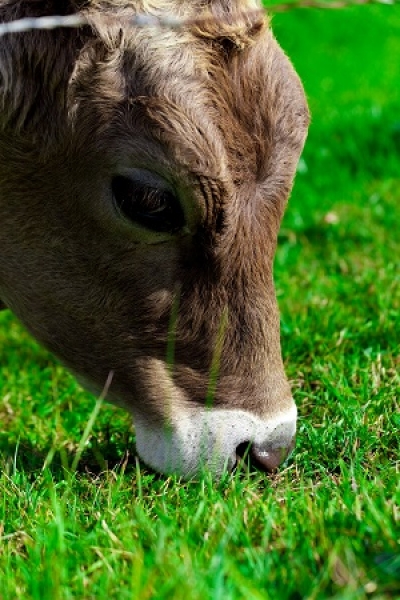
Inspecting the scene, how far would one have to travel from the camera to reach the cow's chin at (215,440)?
3266 millimetres

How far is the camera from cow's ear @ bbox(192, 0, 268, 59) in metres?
3.28

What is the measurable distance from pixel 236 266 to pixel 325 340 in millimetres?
1224

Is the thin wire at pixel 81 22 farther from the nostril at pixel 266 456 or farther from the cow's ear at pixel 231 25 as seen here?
the nostril at pixel 266 456

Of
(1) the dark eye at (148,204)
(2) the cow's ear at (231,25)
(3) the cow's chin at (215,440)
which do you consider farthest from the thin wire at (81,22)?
(3) the cow's chin at (215,440)

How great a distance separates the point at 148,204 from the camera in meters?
3.20

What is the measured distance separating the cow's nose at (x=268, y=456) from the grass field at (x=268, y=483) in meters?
0.04

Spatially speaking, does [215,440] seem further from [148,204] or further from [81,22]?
[81,22]

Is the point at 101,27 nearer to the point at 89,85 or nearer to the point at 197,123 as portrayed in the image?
the point at 89,85

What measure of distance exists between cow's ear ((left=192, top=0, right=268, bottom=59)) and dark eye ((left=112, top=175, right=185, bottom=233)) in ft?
1.75

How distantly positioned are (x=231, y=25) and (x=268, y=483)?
1.51 m

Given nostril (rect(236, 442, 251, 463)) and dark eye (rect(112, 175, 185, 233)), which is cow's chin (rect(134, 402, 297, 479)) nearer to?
nostril (rect(236, 442, 251, 463))

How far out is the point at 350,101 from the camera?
10070mm

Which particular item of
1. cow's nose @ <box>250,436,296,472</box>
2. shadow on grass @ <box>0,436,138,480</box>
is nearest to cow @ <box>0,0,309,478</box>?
cow's nose @ <box>250,436,296,472</box>

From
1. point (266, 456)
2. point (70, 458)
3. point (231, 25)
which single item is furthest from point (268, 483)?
point (231, 25)
